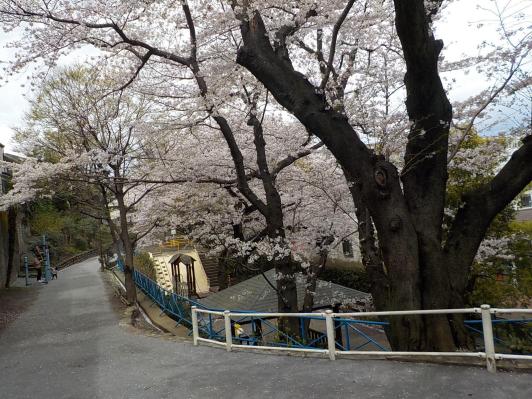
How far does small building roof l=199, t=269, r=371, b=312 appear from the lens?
1095 centimetres

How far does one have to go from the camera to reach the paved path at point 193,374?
4.71m

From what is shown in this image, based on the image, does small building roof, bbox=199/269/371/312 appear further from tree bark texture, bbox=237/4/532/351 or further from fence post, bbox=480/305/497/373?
fence post, bbox=480/305/497/373

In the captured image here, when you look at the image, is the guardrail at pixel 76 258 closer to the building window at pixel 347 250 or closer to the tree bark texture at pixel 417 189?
the building window at pixel 347 250

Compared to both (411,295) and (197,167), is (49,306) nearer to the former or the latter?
(197,167)

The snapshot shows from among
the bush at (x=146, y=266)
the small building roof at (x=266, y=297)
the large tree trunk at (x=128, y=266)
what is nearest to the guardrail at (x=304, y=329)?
the small building roof at (x=266, y=297)

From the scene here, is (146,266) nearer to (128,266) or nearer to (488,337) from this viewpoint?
(128,266)

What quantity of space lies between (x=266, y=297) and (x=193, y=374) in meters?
4.97

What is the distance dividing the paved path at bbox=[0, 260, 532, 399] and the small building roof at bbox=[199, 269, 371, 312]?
7.78 ft

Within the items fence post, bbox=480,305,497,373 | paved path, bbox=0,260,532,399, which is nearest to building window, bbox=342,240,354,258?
paved path, bbox=0,260,532,399

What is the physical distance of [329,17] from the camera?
9.18m

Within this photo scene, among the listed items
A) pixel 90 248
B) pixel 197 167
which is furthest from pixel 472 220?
pixel 90 248

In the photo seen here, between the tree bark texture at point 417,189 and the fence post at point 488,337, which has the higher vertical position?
the tree bark texture at point 417,189

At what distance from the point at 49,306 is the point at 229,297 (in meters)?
8.77

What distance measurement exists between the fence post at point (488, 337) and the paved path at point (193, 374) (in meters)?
0.12
